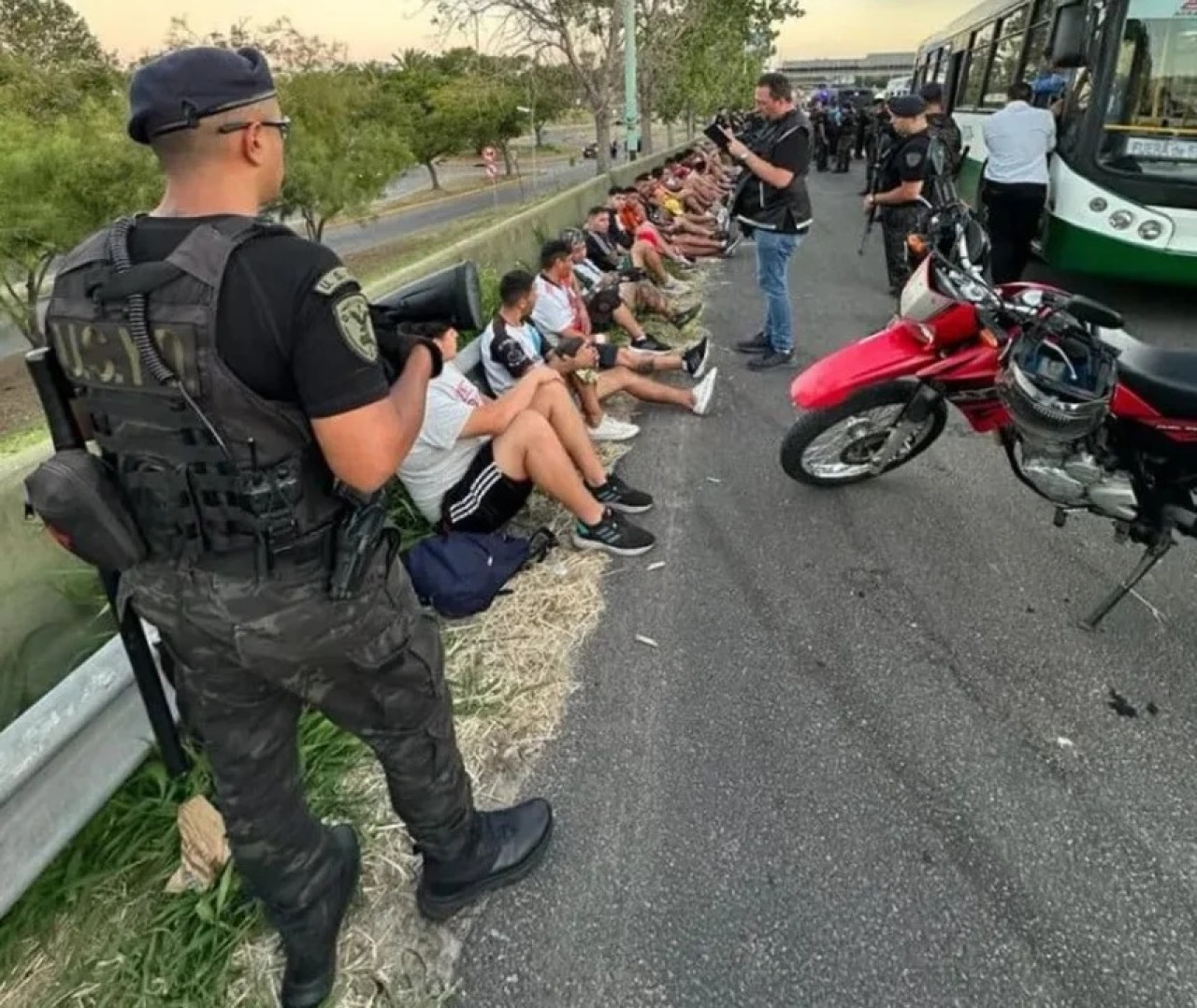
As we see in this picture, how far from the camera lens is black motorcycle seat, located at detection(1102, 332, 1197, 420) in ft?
7.96

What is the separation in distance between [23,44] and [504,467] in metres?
41.9

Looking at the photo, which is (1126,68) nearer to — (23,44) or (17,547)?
(17,547)

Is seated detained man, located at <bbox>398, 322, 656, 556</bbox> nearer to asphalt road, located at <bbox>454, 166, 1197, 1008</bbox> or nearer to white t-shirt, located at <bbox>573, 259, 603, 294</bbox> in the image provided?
asphalt road, located at <bbox>454, 166, 1197, 1008</bbox>

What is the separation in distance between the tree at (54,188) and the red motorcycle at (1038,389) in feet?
48.3

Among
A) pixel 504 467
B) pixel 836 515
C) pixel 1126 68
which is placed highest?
pixel 1126 68

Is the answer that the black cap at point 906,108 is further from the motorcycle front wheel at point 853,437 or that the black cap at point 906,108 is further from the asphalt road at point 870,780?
the asphalt road at point 870,780

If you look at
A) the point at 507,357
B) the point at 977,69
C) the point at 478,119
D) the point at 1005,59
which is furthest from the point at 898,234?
the point at 478,119

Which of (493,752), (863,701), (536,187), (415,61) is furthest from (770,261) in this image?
(415,61)

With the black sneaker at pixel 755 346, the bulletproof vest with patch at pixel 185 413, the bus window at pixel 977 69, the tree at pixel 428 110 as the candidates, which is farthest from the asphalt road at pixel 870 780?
the tree at pixel 428 110

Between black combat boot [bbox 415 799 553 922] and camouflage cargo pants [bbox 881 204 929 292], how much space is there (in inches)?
212

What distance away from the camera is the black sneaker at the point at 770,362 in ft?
17.8

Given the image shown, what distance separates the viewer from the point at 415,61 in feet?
164

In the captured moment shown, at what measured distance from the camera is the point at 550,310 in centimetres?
458

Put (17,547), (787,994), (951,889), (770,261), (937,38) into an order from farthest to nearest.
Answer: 1. (937,38)
2. (770,261)
3. (17,547)
4. (951,889)
5. (787,994)
